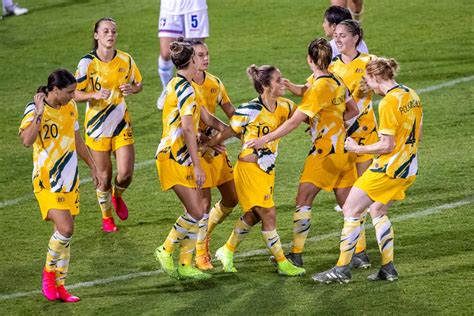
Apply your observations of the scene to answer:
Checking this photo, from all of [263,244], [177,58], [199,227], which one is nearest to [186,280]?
[199,227]

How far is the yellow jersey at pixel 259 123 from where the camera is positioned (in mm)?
10055

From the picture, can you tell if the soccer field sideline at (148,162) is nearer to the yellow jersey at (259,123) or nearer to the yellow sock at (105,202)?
the yellow sock at (105,202)

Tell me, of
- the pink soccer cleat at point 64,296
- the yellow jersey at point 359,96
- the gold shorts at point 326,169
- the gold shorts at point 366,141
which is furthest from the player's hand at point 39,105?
the gold shorts at point 366,141

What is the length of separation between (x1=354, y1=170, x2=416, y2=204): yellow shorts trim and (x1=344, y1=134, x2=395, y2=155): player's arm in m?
0.23

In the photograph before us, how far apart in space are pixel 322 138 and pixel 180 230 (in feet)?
4.78

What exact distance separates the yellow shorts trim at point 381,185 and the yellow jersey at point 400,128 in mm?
44

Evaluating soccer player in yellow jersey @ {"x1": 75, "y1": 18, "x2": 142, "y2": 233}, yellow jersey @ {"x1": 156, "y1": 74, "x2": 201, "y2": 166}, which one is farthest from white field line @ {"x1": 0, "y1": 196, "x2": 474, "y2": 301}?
soccer player in yellow jersey @ {"x1": 75, "y1": 18, "x2": 142, "y2": 233}

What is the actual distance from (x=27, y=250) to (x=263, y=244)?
2.25 meters

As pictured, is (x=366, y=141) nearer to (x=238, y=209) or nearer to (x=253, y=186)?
(x=253, y=186)

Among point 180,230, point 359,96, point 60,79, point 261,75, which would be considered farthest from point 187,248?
point 359,96

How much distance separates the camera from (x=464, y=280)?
9820 mm

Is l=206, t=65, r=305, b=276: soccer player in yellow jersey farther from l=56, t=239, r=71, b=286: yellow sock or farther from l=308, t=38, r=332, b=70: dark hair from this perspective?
l=56, t=239, r=71, b=286: yellow sock

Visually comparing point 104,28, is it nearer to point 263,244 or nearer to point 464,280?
point 263,244

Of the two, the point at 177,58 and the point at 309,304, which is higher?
the point at 177,58
